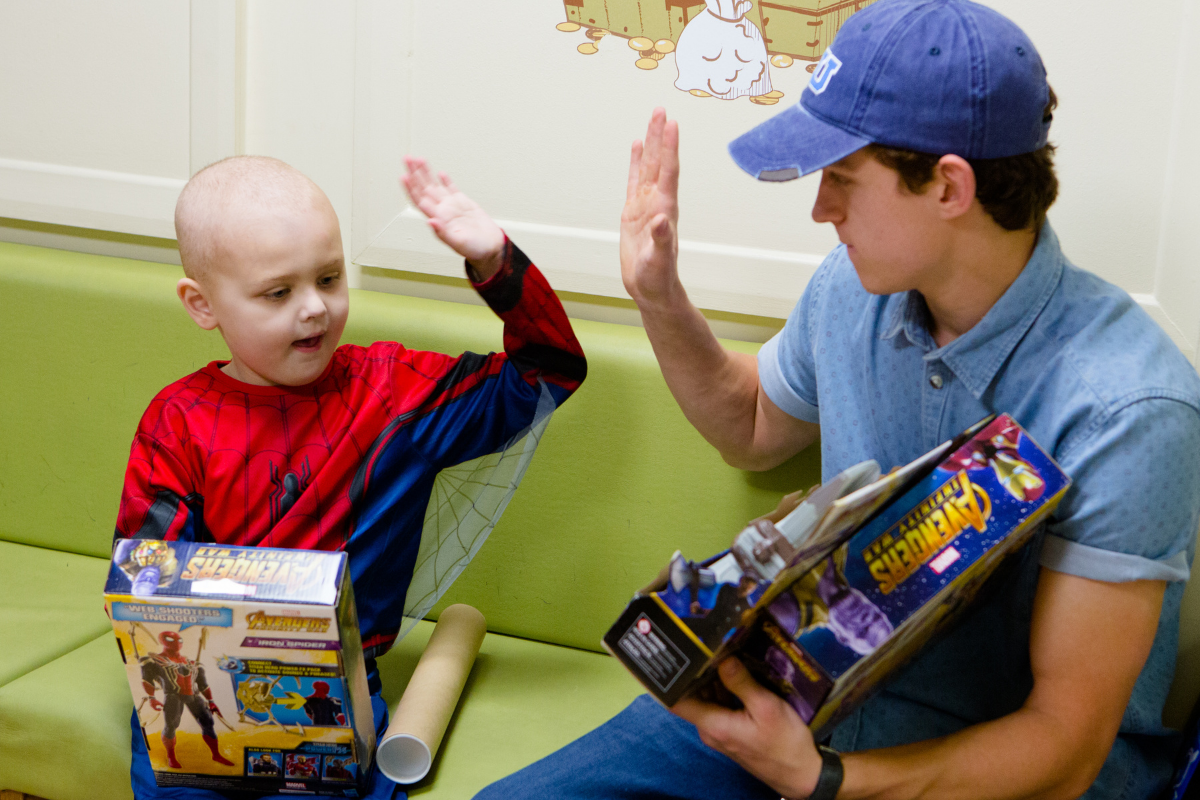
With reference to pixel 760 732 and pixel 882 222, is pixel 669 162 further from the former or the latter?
pixel 760 732

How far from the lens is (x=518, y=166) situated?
1.53 meters

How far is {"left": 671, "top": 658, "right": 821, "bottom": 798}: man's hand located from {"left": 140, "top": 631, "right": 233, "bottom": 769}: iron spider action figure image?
52cm

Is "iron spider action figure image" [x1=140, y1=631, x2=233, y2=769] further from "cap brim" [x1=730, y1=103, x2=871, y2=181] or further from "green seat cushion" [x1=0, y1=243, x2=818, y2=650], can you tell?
"cap brim" [x1=730, y1=103, x2=871, y2=181]

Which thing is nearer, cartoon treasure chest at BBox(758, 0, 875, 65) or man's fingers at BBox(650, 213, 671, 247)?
man's fingers at BBox(650, 213, 671, 247)

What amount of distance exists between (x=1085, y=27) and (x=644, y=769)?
3.59ft

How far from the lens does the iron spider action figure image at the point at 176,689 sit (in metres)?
1.02

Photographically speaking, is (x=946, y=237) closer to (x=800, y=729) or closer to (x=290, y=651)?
(x=800, y=729)

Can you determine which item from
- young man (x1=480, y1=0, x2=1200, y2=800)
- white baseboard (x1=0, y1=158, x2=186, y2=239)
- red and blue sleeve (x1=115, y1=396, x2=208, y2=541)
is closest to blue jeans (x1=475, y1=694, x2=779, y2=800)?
young man (x1=480, y1=0, x2=1200, y2=800)

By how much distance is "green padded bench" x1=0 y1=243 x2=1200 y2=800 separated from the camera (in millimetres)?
1290

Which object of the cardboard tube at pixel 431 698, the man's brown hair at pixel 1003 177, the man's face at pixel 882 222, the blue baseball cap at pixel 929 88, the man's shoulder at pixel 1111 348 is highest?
the blue baseball cap at pixel 929 88

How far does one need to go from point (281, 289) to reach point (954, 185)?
30.8 inches

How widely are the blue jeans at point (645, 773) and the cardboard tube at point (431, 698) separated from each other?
3.9 inches

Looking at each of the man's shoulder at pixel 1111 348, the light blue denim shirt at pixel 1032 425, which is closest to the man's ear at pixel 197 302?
the light blue denim shirt at pixel 1032 425

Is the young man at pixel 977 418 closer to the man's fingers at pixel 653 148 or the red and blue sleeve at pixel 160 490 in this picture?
the man's fingers at pixel 653 148
